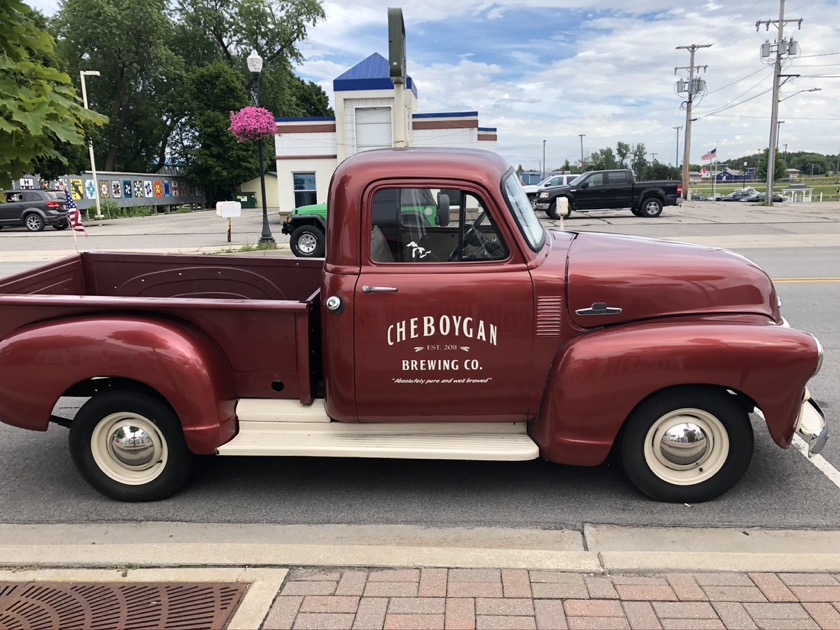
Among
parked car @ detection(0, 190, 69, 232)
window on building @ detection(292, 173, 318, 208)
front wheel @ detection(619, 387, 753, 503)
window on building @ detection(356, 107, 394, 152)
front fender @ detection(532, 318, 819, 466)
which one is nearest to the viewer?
front fender @ detection(532, 318, 819, 466)

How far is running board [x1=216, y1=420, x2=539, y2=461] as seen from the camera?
350cm

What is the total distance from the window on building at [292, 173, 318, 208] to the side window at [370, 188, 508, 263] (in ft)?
80.1

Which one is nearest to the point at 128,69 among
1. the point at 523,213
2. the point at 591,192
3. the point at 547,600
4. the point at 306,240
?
the point at 591,192

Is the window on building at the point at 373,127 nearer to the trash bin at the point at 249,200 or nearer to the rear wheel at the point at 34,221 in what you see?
the rear wheel at the point at 34,221

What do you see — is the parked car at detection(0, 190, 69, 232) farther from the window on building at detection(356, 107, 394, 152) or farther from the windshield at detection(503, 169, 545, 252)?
the windshield at detection(503, 169, 545, 252)

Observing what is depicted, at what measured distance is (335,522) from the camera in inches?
137

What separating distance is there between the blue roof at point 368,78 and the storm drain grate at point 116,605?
23500mm

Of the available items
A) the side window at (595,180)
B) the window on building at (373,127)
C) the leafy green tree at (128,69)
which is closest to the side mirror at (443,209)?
the side window at (595,180)

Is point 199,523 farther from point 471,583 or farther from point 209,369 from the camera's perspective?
point 471,583

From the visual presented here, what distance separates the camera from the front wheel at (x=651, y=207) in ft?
80.1

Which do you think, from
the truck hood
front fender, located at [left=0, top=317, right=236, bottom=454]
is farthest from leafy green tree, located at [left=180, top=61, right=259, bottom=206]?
the truck hood

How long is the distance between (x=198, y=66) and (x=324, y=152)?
114ft

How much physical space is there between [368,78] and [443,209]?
23354 millimetres

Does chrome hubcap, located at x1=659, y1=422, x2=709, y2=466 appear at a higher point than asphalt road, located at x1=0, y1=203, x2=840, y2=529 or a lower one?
higher
